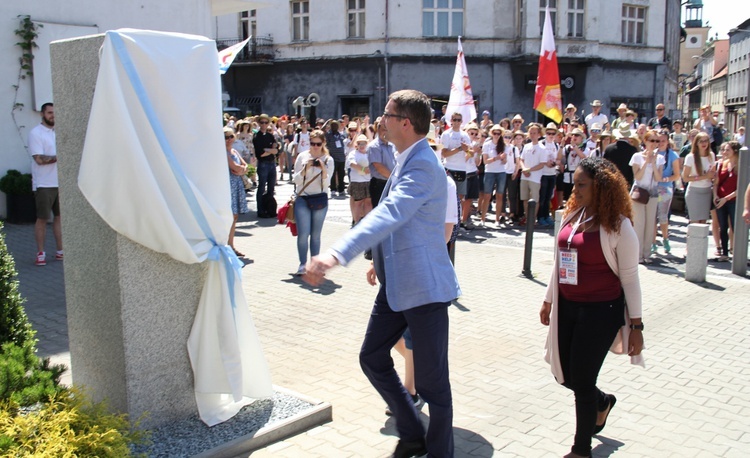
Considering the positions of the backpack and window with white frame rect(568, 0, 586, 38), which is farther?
window with white frame rect(568, 0, 586, 38)

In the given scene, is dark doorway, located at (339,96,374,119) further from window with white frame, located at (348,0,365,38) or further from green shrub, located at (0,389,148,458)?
green shrub, located at (0,389,148,458)

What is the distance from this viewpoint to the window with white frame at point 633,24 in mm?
36875

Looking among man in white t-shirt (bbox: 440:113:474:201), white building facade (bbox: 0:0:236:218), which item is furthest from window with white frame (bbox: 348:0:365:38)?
man in white t-shirt (bbox: 440:113:474:201)

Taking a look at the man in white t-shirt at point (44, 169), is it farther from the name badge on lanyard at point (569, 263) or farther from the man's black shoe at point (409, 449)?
the name badge on lanyard at point (569, 263)

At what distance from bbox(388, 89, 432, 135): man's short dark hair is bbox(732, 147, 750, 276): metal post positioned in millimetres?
7142

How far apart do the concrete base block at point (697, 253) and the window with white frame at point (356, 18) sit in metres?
27.5

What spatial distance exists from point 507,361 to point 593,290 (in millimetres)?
2111

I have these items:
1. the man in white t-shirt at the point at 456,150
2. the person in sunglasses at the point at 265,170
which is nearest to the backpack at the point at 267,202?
the person in sunglasses at the point at 265,170

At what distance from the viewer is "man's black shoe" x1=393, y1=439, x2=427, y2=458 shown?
441 cm

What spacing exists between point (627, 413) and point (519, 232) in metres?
8.60

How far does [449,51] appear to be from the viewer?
34344 millimetres

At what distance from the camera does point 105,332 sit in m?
4.48

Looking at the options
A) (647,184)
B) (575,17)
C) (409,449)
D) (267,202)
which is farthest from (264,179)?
(575,17)

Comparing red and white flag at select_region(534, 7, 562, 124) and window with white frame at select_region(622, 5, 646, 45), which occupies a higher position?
window with white frame at select_region(622, 5, 646, 45)
